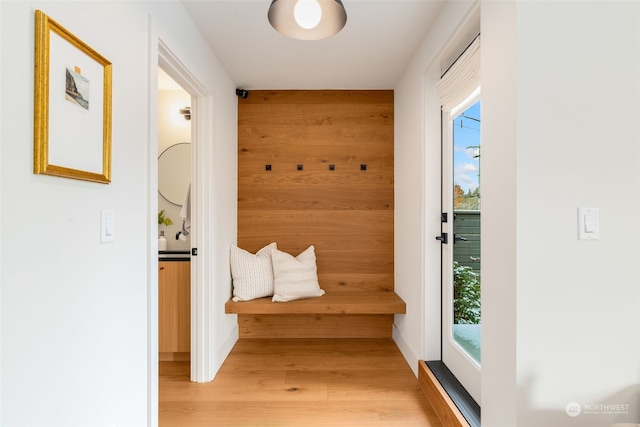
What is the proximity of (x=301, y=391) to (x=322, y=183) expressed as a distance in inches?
72.6

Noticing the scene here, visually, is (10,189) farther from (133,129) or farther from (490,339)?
(490,339)

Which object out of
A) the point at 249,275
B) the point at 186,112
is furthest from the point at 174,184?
the point at 249,275

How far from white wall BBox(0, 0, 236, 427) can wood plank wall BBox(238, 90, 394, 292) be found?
151 cm

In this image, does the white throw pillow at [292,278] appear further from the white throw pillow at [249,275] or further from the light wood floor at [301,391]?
the light wood floor at [301,391]

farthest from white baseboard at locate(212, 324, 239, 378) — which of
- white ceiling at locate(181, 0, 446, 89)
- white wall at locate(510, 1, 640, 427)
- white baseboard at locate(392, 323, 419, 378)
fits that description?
white ceiling at locate(181, 0, 446, 89)

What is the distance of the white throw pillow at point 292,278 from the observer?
10.1 feet

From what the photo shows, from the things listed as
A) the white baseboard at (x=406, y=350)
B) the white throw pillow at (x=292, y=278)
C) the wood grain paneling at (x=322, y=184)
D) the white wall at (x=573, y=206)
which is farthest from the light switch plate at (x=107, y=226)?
the white baseboard at (x=406, y=350)

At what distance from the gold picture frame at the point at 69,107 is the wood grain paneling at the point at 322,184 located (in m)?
2.14

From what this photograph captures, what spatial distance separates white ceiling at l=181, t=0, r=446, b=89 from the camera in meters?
2.10

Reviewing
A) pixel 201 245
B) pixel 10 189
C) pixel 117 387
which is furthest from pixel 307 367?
pixel 10 189

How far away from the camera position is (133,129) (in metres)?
1.55

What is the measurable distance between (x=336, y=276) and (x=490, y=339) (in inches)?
79.0

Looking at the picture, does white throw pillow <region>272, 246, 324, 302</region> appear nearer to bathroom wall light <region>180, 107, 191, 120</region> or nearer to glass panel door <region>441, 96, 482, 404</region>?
glass panel door <region>441, 96, 482, 404</region>

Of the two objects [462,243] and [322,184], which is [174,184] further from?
[462,243]
